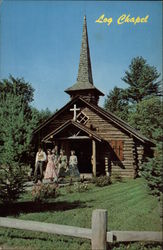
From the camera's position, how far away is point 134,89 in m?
5.61

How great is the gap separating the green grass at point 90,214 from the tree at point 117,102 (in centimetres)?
165

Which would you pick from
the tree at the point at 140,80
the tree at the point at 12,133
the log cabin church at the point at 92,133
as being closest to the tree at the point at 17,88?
the tree at the point at 12,133

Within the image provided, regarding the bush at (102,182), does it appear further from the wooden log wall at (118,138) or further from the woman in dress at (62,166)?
the woman in dress at (62,166)

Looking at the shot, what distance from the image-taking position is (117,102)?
6418 millimetres

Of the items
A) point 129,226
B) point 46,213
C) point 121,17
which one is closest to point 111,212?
point 129,226

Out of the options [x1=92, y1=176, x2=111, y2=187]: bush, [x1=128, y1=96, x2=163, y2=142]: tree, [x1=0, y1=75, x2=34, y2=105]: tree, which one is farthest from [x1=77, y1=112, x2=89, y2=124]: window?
[x1=128, y1=96, x2=163, y2=142]: tree

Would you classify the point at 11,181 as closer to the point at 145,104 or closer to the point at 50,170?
the point at 145,104

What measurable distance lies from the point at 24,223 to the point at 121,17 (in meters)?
4.24

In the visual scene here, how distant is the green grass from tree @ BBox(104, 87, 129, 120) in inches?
64.8

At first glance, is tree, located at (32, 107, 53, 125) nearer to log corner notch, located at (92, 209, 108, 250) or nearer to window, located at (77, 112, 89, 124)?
log corner notch, located at (92, 209, 108, 250)

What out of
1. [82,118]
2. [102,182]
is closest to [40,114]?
[102,182]

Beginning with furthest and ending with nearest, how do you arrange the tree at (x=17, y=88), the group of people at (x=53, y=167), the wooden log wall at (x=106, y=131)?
the group of people at (x=53, y=167)
the wooden log wall at (x=106, y=131)
the tree at (x=17, y=88)

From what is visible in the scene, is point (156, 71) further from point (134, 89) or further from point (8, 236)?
point (8, 236)

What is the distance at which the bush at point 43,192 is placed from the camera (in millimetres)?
7476
